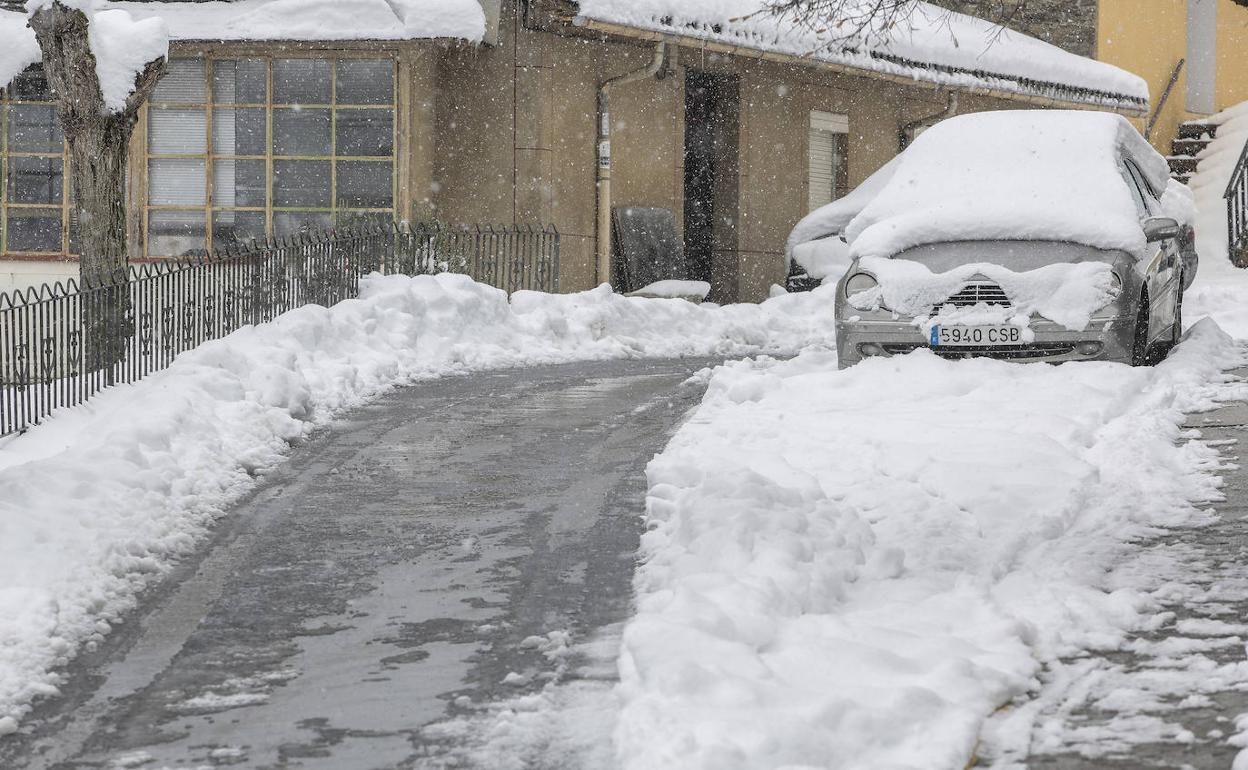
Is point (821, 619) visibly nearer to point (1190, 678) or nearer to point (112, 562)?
point (1190, 678)

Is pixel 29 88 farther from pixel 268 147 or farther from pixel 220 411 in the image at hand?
pixel 220 411

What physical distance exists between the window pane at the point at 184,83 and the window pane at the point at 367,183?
1.78 m

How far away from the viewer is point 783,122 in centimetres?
2216

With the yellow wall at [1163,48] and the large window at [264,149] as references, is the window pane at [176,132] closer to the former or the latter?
the large window at [264,149]

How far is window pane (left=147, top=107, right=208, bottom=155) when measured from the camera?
18172mm

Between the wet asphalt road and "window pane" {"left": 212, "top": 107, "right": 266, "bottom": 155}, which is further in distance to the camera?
"window pane" {"left": 212, "top": 107, "right": 266, "bottom": 155}

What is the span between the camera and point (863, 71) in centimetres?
2086

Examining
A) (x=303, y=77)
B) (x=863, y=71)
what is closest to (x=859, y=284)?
(x=303, y=77)

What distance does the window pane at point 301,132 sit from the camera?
1798cm

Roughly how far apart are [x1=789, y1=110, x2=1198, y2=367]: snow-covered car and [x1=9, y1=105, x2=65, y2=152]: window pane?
10.9 m

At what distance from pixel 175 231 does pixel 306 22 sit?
285 cm

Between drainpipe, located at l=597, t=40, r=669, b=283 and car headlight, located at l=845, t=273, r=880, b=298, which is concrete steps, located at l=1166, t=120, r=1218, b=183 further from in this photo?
car headlight, located at l=845, t=273, r=880, b=298

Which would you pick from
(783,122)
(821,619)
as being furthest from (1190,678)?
(783,122)

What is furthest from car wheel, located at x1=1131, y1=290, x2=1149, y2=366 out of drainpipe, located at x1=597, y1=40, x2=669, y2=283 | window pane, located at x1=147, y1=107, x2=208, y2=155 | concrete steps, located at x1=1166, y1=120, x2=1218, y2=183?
concrete steps, located at x1=1166, y1=120, x2=1218, y2=183
